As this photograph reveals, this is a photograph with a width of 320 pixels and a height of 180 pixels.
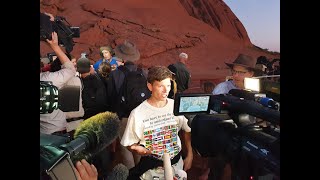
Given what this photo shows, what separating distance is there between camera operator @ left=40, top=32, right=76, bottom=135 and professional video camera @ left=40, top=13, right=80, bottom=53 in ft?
0.10

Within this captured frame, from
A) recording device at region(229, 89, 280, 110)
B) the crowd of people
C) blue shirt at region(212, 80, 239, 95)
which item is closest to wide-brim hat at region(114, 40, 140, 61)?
the crowd of people

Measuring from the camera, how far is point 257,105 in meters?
2.29

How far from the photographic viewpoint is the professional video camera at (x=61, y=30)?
8.49 ft

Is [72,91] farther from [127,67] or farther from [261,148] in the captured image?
[261,148]

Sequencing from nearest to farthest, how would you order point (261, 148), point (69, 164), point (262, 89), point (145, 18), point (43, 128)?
point (69, 164)
point (261, 148)
point (262, 89)
point (43, 128)
point (145, 18)

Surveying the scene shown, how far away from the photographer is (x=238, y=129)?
2373mm

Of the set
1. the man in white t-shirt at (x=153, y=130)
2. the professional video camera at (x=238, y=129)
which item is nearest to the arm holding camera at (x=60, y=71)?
the man in white t-shirt at (x=153, y=130)

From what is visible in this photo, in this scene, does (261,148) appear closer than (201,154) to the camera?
Yes

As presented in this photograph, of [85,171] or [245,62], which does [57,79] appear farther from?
[245,62]

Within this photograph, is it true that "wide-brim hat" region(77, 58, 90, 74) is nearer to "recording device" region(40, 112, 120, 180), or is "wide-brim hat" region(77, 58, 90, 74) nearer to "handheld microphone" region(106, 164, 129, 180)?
"recording device" region(40, 112, 120, 180)
